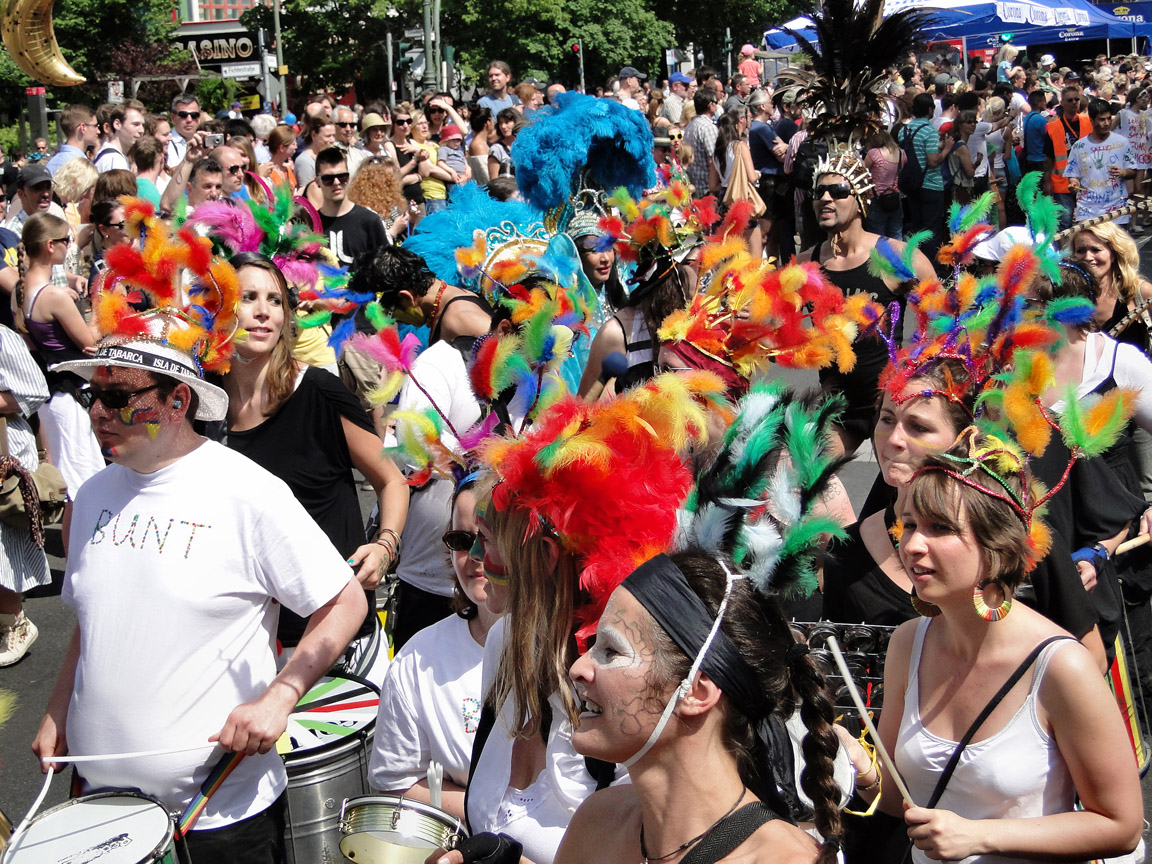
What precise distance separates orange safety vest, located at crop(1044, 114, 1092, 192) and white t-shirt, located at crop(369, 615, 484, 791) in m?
12.2

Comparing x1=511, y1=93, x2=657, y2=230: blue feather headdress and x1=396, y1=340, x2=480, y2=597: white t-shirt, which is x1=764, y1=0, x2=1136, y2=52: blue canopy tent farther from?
x1=396, y1=340, x2=480, y2=597: white t-shirt

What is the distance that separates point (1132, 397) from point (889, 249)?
6.64 ft

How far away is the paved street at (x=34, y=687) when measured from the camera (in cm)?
445

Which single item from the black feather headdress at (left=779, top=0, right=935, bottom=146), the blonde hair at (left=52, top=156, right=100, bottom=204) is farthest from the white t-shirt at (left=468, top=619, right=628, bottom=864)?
the blonde hair at (left=52, top=156, right=100, bottom=204)

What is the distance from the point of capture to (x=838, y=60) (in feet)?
24.9

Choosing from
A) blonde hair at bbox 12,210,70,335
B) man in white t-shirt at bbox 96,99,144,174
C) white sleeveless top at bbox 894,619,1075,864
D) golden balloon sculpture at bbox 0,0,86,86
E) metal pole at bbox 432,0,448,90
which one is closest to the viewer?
white sleeveless top at bbox 894,619,1075,864

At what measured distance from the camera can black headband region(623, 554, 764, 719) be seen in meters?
1.79

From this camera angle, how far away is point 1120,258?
14.5 feet

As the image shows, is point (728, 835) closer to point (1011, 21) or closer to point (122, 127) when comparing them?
point (122, 127)

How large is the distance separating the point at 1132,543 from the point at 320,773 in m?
2.59

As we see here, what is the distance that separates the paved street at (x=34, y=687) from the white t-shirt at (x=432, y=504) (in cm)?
121

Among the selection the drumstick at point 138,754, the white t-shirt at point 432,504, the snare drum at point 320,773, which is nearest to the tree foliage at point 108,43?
the white t-shirt at point 432,504

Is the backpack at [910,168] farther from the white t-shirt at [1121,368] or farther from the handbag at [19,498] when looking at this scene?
the handbag at [19,498]

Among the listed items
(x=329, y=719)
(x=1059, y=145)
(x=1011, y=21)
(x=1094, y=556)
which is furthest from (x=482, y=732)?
(x=1011, y=21)
